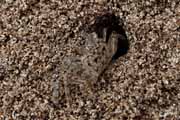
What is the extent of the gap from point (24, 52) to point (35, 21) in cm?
42

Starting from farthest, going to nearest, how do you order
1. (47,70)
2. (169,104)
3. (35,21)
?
(35,21), (47,70), (169,104)

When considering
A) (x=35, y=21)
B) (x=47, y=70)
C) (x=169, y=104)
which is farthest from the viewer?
(x=35, y=21)

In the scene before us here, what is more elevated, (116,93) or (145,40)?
(145,40)

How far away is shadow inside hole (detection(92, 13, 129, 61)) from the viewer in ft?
17.4

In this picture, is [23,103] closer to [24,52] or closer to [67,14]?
[24,52]

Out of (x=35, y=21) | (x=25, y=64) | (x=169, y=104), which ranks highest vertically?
(x=35, y=21)

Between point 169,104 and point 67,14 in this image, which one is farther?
point 67,14

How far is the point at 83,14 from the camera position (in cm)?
551

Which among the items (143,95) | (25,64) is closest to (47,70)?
(25,64)

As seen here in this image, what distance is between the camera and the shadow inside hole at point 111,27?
17.4ft

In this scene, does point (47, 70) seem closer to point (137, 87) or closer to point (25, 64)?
point (25, 64)

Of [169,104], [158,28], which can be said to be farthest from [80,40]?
[169,104]

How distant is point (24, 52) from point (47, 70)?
38 centimetres

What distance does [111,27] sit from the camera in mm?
5402
